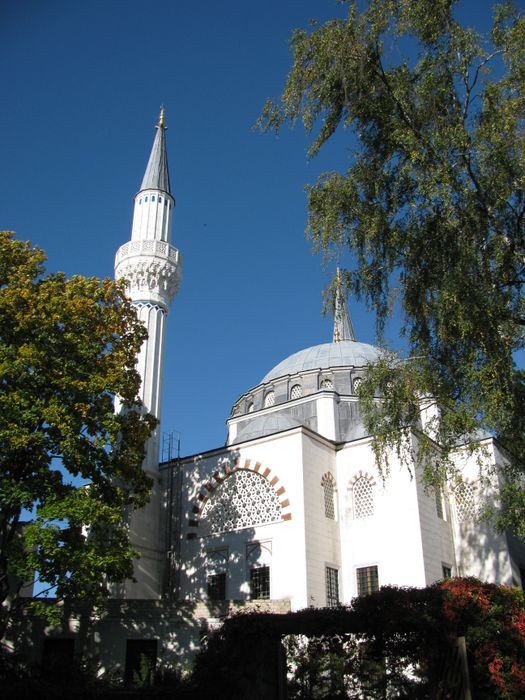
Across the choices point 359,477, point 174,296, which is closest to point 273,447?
point 359,477

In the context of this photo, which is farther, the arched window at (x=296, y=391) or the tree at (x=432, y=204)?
the arched window at (x=296, y=391)

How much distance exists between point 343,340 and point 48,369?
58.1ft

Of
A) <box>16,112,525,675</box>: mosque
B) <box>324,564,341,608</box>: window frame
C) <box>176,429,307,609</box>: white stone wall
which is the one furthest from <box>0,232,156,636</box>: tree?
<box>324,564,341,608</box>: window frame

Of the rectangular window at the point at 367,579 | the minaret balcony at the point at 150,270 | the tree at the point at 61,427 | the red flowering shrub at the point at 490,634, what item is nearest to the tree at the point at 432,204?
the red flowering shrub at the point at 490,634

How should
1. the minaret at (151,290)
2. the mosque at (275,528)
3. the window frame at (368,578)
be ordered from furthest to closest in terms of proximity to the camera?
the minaret at (151,290) < the window frame at (368,578) < the mosque at (275,528)

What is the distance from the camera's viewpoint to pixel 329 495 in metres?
18.0

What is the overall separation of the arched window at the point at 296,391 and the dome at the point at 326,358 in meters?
0.57

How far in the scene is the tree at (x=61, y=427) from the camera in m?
11.4

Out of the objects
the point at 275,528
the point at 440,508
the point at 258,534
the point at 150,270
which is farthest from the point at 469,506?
the point at 150,270

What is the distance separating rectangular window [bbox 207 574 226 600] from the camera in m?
17.3

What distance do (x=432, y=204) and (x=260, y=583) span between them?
11107mm

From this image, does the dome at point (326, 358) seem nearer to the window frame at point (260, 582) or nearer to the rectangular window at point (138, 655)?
the window frame at point (260, 582)

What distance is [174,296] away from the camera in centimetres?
2145

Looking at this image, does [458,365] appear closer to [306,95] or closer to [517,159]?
[517,159]
